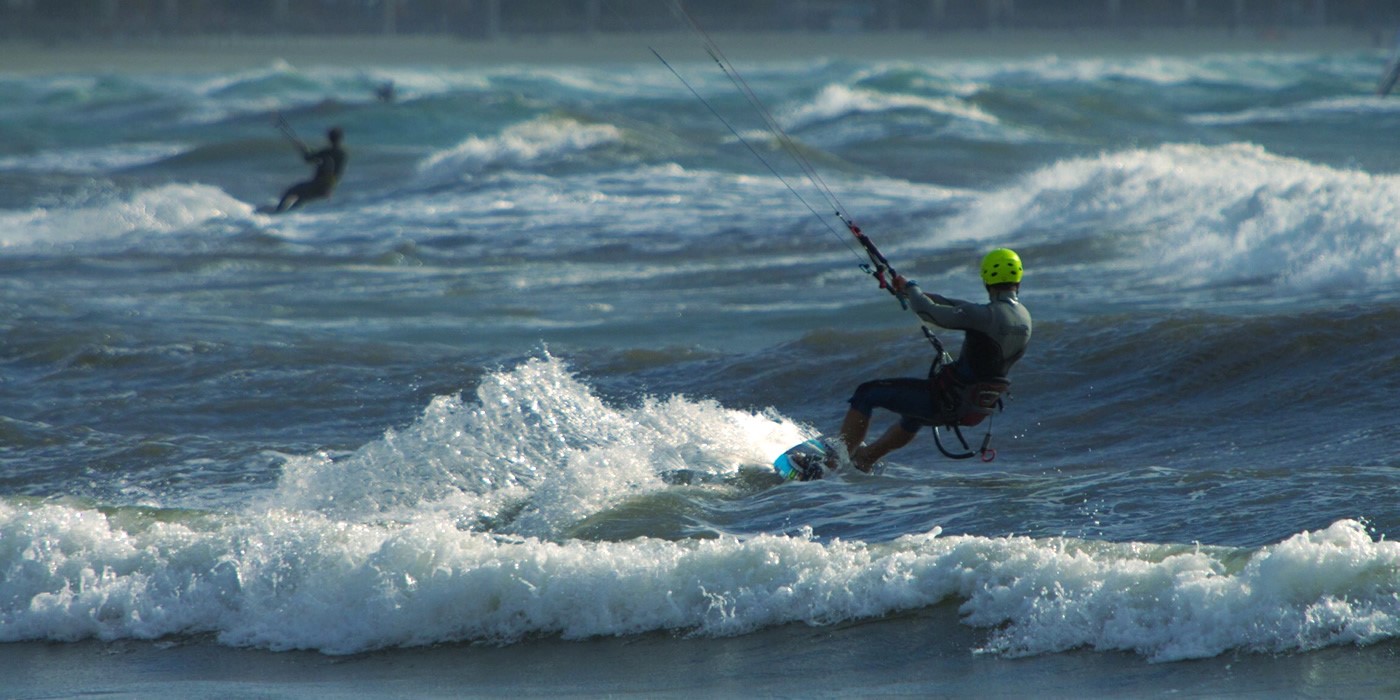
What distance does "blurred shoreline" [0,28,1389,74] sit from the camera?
232 feet

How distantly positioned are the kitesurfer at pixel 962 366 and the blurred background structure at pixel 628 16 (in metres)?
62.9

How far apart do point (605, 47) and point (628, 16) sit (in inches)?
74.9

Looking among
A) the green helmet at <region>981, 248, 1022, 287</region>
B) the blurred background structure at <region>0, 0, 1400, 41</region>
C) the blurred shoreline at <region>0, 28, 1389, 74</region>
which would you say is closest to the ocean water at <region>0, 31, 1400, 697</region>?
the green helmet at <region>981, 248, 1022, 287</region>

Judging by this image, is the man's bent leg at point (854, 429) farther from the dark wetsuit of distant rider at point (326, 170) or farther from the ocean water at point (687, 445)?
the dark wetsuit of distant rider at point (326, 170)

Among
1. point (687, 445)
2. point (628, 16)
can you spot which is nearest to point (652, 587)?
point (687, 445)

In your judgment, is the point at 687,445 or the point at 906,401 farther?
the point at 687,445

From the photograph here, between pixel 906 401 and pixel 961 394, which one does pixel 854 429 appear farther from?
pixel 961 394

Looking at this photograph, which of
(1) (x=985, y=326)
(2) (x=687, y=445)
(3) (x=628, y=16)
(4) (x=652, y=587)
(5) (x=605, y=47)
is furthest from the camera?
(3) (x=628, y=16)

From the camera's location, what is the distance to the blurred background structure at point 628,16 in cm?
7288

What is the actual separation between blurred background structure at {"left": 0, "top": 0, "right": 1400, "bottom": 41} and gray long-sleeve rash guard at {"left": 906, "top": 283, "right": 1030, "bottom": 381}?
6323 centimetres

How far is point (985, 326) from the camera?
8695mm

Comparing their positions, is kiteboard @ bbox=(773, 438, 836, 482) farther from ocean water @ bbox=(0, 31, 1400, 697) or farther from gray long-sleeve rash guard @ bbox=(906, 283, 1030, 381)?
gray long-sleeve rash guard @ bbox=(906, 283, 1030, 381)

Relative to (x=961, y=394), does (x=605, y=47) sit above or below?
above

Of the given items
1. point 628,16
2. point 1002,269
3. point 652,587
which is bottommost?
point 652,587
